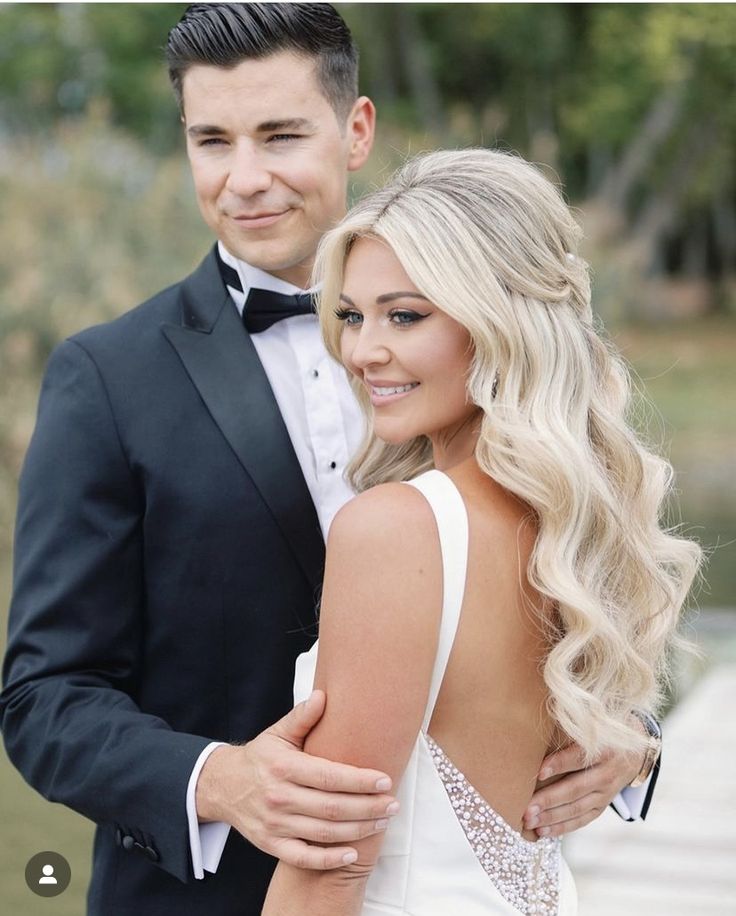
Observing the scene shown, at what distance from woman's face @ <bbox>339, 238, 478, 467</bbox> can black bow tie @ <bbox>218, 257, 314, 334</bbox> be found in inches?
18.7

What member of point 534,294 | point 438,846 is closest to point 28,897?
point 438,846

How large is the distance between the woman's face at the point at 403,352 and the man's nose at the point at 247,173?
1.64 ft

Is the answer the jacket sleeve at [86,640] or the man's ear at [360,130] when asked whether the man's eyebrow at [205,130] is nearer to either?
the man's ear at [360,130]

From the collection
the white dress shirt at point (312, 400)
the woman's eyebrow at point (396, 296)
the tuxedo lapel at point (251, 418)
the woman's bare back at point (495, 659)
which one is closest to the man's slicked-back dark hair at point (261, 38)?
the white dress shirt at point (312, 400)

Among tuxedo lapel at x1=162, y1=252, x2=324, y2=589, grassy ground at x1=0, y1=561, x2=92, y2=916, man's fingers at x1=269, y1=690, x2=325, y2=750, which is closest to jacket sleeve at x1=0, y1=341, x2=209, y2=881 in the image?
tuxedo lapel at x1=162, y1=252, x2=324, y2=589

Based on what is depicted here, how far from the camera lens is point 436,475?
2.02 metres

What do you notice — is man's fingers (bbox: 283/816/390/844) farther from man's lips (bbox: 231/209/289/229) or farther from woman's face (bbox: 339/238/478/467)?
man's lips (bbox: 231/209/289/229)

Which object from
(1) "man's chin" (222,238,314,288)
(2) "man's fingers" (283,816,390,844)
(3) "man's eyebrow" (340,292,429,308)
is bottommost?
(2) "man's fingers" (283,816,390,844)

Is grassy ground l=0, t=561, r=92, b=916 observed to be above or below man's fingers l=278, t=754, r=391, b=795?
below

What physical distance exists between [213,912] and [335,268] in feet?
3.80

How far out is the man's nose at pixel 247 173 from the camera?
2.60 meters

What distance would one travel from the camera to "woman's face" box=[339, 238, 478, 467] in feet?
6.77

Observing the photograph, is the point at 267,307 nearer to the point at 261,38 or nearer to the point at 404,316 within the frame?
the point at 261,38

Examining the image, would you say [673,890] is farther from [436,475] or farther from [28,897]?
[436,475]
